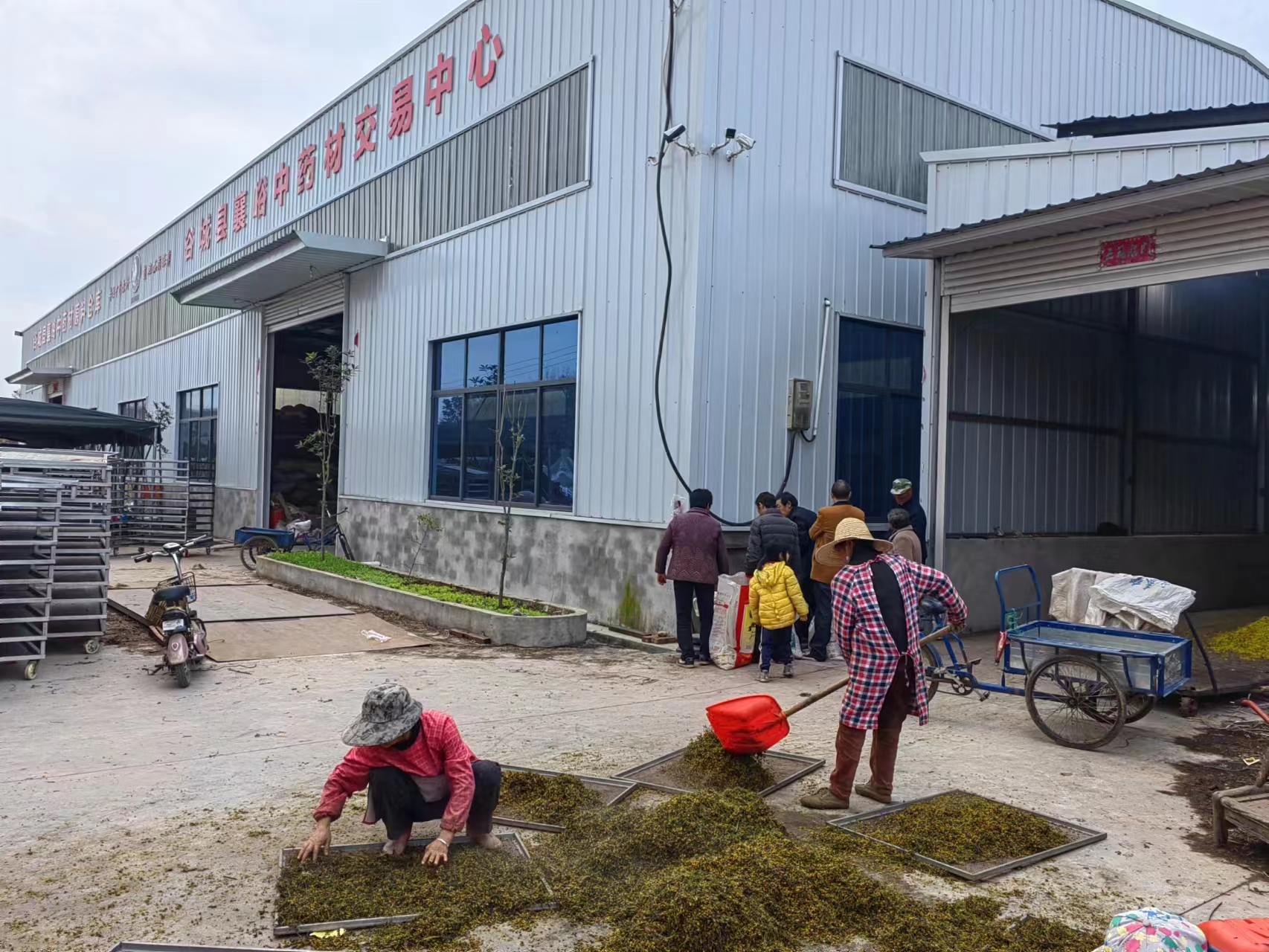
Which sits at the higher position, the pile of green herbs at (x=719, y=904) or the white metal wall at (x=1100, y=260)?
the white metal wall at (x=1100, y=260)

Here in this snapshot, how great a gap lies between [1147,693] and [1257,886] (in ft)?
7.88

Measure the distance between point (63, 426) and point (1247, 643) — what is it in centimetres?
1940

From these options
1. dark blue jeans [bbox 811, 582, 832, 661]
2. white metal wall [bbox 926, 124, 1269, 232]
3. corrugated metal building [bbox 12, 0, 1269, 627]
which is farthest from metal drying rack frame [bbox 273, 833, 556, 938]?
white metal wall [bbox 926, 124, 1269, 232]

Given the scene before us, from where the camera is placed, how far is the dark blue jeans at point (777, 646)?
9875mm

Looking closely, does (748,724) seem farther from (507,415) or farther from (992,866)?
(507,415)

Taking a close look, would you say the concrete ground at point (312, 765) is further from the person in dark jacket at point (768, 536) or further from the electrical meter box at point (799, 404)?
the electrical meter box at point (799, 404)

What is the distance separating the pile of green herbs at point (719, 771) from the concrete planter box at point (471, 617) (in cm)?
505

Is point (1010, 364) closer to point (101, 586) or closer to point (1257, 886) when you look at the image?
point (1257, 886)

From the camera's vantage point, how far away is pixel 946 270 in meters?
11.8

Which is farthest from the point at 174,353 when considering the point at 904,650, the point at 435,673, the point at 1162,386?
the point at 904,650

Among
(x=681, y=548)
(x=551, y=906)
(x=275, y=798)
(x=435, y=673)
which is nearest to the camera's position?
(x=551, y=906)

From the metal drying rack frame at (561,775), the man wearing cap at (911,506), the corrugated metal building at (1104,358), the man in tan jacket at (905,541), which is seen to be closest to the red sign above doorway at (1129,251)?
the corrugated metal building at (1104,358)

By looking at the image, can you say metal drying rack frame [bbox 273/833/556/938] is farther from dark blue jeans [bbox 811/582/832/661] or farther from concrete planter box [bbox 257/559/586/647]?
concrete planter box [bbox 257/559/586/647]

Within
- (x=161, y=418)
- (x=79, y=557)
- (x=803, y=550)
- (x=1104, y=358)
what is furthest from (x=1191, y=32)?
(x=161, y=418)
